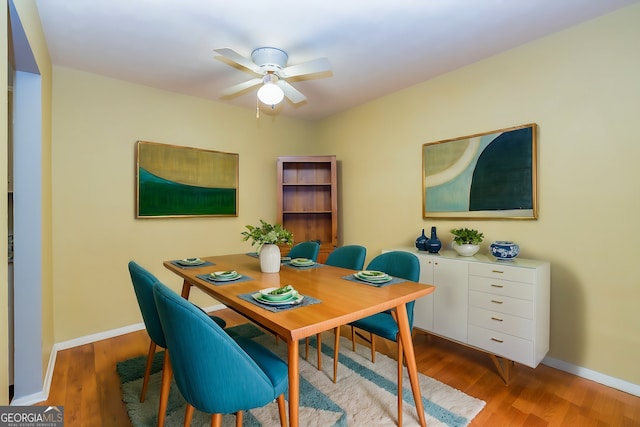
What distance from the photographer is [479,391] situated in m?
1.97

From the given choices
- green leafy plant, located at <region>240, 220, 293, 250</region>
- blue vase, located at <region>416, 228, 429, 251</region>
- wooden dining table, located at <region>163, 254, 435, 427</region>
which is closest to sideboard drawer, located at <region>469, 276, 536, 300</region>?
blue vase, located at <region>416, 228, 429, 251</region>

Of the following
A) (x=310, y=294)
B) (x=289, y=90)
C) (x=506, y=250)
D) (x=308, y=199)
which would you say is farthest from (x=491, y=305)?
(x=308, y=199)

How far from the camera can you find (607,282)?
2.03 metres

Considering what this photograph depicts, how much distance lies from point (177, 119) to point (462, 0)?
110 inches

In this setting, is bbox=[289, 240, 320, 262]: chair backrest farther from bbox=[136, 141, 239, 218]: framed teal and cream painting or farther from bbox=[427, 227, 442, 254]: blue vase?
bbox=[136, 141, 239, 218]: framed teal and cream painting

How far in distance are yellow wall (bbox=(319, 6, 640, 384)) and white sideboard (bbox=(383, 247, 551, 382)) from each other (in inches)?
8.5

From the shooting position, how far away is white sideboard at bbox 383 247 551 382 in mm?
2029

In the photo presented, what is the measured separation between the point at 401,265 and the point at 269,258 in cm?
91

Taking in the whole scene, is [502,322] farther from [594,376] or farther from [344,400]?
[344,400]

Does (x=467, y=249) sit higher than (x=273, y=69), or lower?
lower

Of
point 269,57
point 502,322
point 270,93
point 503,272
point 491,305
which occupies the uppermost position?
point 269,57

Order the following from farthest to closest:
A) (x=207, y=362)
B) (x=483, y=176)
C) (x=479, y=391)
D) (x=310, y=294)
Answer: (x=483, y=176), (x=479, y=391), (x=310, y=294), (x=207, y=362)

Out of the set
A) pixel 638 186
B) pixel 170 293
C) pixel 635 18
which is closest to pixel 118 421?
pixel 170 293

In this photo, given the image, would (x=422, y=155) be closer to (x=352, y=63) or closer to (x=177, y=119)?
(x=352, y=63)
